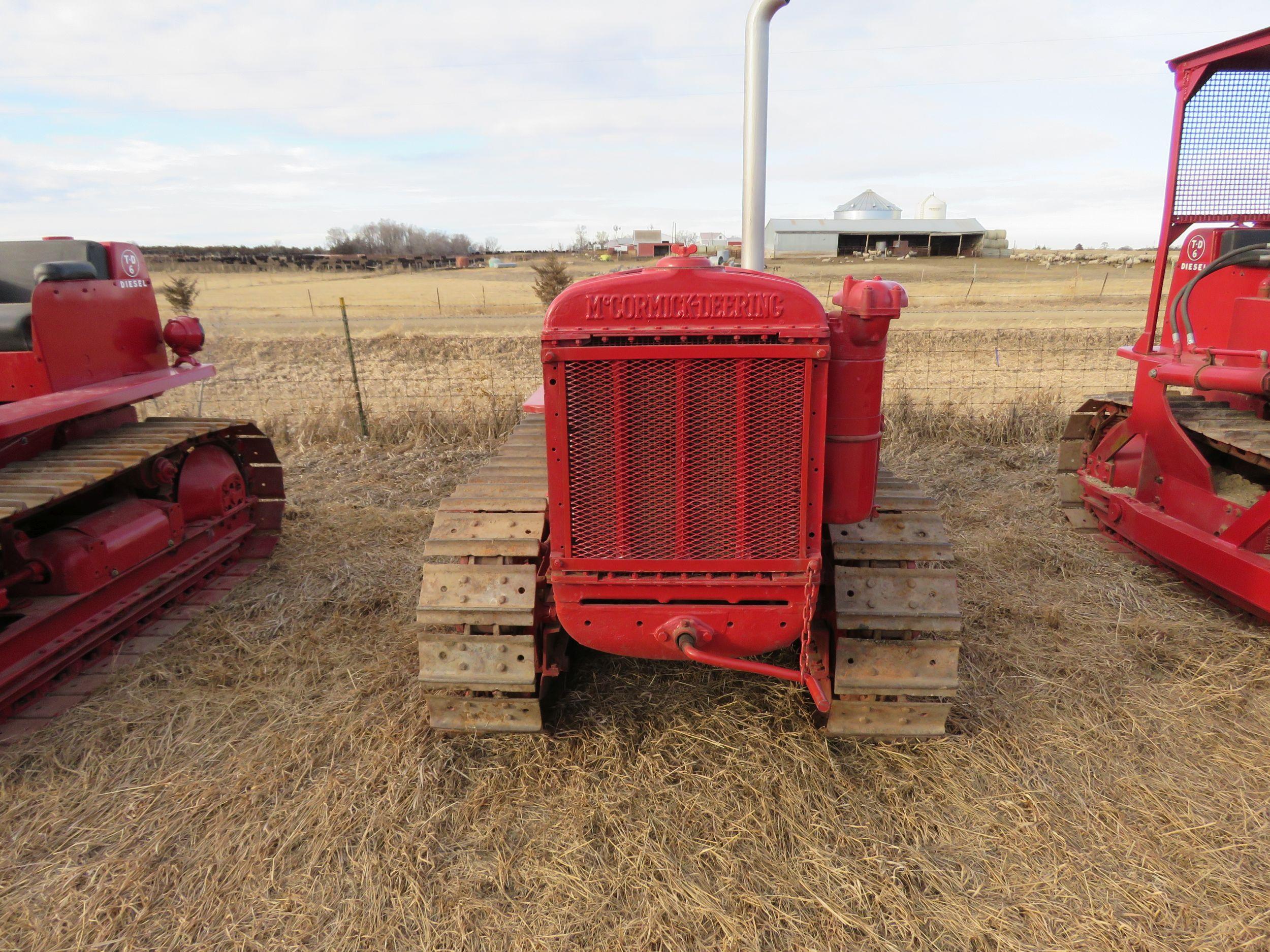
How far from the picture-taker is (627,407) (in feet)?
8.54

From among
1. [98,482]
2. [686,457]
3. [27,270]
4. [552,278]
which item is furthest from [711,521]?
[552,278]

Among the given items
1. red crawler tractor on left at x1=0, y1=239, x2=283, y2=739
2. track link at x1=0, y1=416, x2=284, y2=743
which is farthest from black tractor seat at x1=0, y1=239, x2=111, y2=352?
track link at x1=0, y1=416, x2=284, y2=743

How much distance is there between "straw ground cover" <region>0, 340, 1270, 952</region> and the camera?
97.9 inches

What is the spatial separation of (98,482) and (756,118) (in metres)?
3.90

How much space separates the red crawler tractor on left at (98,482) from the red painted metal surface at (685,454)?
281cm

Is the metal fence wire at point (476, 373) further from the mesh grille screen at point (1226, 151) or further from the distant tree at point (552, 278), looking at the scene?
the mesh grille screen at point (1226, 151)

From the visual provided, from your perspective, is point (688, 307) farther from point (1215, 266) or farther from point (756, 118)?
point (1215, 266)

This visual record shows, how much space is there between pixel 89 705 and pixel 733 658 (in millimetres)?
3240

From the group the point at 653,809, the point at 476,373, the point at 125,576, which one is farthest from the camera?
the point at 476,373

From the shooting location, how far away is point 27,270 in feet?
17.1

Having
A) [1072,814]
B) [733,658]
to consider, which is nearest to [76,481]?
[733,658]

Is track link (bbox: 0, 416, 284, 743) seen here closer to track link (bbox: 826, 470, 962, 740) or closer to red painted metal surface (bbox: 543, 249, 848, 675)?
red painted metal surface (bbox: 543, 249, 848, 675)

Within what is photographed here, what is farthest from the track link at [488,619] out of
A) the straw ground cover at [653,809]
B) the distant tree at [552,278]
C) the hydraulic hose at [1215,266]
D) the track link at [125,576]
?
the distant tree at [552,278]

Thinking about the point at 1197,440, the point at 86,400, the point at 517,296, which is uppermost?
the point at 86,400
